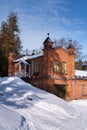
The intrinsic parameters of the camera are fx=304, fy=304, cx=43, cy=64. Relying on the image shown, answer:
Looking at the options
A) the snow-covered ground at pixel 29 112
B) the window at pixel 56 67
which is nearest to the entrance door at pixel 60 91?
the window at pixel 56 67

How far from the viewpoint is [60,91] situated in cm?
4038

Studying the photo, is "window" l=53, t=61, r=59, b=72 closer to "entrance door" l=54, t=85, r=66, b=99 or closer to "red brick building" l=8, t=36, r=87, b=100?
"red brick building" l=8, t=36, r=87, b=100

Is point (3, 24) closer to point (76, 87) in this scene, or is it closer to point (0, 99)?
point (76, 87)

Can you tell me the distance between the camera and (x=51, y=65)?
130ft

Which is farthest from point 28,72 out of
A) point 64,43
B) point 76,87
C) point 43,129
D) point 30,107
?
point 64,43

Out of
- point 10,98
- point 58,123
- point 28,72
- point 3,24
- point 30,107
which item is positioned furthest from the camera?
point 3,24

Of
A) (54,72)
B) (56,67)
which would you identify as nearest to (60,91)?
(54,72)

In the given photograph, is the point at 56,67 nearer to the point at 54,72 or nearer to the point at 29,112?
the point at 54,72

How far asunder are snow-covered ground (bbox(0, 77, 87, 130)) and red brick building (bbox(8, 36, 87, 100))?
5139mm

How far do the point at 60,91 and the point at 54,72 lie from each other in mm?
2682

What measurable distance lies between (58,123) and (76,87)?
23.0 m

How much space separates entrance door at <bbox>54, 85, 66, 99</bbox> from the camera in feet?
131

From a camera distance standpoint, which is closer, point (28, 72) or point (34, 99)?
point (34, 99)

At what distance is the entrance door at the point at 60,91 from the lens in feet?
131
